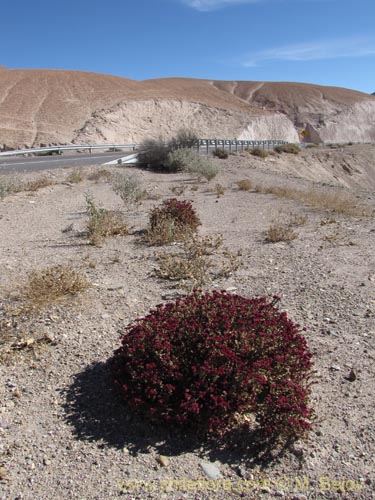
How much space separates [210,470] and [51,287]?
3.07 meters

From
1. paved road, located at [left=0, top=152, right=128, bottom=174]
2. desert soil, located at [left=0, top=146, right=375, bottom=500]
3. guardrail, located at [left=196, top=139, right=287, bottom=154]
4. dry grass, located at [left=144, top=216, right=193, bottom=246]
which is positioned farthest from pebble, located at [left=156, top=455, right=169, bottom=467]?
guardrail, located at [left=196, top=139, right=287, bottom=154]

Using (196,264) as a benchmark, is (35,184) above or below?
above

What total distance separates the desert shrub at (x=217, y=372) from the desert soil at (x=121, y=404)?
0.20m

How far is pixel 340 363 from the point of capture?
433cm

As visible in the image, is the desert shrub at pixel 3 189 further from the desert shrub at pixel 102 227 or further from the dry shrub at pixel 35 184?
the desert shrub at pixel 102 227

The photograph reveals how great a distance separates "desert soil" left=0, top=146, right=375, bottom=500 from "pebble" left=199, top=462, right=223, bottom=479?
20mm

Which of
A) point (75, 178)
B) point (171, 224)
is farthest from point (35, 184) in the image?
point (171, 224)

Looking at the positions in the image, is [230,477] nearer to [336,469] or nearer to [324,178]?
[336,469]

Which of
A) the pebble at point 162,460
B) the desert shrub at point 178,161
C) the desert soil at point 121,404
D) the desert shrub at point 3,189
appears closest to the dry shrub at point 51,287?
the desert soil at point 121,404

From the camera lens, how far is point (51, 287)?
5.49m

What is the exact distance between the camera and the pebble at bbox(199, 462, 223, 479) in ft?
Answer: 10.1

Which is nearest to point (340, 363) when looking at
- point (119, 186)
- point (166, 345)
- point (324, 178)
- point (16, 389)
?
point (166, 345)

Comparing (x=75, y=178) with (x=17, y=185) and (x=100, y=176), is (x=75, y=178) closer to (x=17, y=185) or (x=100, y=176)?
(x=100, y=176)

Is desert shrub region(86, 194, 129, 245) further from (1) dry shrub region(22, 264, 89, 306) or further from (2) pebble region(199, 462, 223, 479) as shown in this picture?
(2) pebble region(199, 462, 223, 479)
